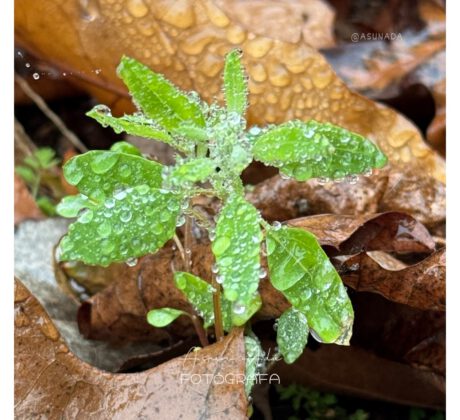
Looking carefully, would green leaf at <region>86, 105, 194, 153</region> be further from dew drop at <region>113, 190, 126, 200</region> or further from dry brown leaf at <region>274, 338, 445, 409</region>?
dry brown leaf at <region>274, 338, 445, 409</region>

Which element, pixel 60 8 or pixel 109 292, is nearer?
pixel 109 292

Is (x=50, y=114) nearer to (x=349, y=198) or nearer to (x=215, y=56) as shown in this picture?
(x=215, y=56)

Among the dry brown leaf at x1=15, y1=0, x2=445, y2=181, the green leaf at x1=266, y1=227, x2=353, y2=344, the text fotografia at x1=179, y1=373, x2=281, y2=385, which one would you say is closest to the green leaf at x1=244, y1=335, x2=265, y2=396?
the text fotografia at x1=179, y1=373, x2=281, y2=385

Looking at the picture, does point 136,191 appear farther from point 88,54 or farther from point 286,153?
point 88,54

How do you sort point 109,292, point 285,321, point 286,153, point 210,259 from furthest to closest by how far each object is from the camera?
point 109,292
point 210,259
point 285,321
point 286,153

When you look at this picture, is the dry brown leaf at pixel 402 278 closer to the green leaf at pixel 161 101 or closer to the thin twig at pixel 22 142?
the green leaf at pixel 161 101

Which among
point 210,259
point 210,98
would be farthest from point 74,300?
point 210,98

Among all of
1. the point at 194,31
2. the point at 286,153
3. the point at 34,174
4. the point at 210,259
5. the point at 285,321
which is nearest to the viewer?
the point at 286,153

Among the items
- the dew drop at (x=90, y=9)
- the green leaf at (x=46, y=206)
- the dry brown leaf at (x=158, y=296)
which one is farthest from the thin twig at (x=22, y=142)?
the dry brown leaf at (x=158, y=296)

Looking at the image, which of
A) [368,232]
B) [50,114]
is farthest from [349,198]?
[50,114]
